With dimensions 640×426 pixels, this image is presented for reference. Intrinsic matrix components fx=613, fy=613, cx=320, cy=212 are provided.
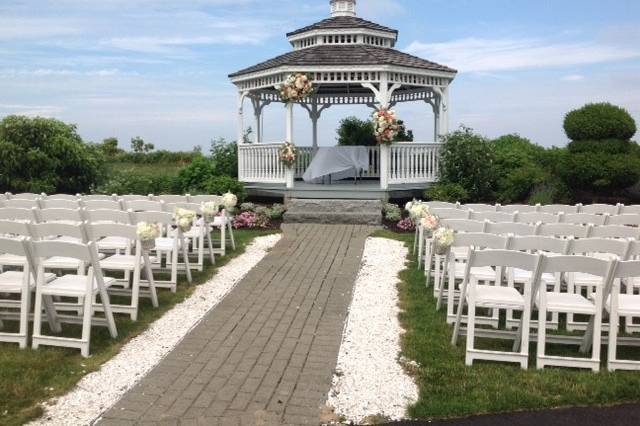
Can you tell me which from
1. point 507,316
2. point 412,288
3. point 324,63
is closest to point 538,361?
point 507,316

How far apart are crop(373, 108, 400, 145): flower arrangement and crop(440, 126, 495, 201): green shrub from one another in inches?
74.8

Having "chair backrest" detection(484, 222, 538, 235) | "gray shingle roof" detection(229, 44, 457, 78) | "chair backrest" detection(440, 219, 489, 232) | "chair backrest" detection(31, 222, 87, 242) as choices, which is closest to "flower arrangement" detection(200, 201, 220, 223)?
"chair backrest" detection(31, 222, 87, 242)

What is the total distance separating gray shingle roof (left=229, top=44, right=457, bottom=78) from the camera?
53.1ft

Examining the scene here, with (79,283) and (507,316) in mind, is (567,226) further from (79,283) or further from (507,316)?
(79,283)

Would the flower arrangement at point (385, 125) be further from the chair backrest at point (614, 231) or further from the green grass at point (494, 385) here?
the green grass at point (494, 385)

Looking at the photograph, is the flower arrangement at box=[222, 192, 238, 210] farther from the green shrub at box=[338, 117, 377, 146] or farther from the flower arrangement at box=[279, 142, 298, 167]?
the green shrub at box=[338, 117, 377, 146]

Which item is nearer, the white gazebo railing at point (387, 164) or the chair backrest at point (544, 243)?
the chair backrest at point (544, 243)

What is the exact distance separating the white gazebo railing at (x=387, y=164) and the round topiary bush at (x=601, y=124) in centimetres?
362

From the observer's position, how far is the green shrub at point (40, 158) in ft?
54.4

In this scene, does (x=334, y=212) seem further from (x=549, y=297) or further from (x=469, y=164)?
(x=549, y=297)

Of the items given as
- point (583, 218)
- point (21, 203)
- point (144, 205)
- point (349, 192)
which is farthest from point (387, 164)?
point (21, 203)

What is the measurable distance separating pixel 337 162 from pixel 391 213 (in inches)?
170

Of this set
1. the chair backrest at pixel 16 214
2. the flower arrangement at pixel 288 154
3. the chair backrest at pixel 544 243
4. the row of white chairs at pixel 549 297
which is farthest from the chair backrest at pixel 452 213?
the flower arrangement at pixel 288 154

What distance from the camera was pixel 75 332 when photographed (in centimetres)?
657
